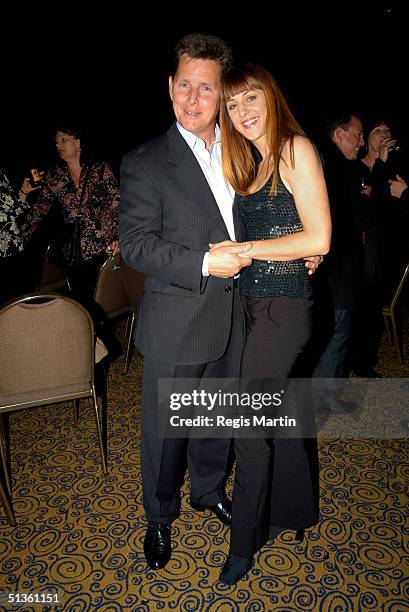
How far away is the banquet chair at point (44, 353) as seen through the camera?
1.92 metres

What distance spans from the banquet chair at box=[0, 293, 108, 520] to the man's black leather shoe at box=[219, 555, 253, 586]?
3.27 feet

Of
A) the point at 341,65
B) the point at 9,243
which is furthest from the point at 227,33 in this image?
the point at 9,243

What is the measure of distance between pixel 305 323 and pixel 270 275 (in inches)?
8.6

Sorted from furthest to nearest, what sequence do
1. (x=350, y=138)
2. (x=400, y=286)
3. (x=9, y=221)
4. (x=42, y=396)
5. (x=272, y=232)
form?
1. (x=9, y=221)
2. (x=400, y=286)
3. (x=350, y=138)
4. (x=42, y=396)
5. (x=272, y=232)

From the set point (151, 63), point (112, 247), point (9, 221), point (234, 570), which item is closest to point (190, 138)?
point (234, 570)

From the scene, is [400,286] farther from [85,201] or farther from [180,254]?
[85,201]

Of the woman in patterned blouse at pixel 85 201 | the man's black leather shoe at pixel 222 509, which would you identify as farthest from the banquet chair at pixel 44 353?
the woman in patterned blouse at pixel 85 201

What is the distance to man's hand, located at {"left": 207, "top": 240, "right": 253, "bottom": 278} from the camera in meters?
1.42

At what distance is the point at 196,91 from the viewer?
154cm

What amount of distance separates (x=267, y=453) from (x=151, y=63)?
7.89 m

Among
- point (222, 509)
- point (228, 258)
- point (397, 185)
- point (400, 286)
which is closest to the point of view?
point (228, 258)

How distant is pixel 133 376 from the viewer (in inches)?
134

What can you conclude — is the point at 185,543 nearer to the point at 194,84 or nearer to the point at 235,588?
the point at 235,588

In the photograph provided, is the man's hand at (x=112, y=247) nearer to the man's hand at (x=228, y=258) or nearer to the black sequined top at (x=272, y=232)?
the black sequined top at (x=272, y=232)
